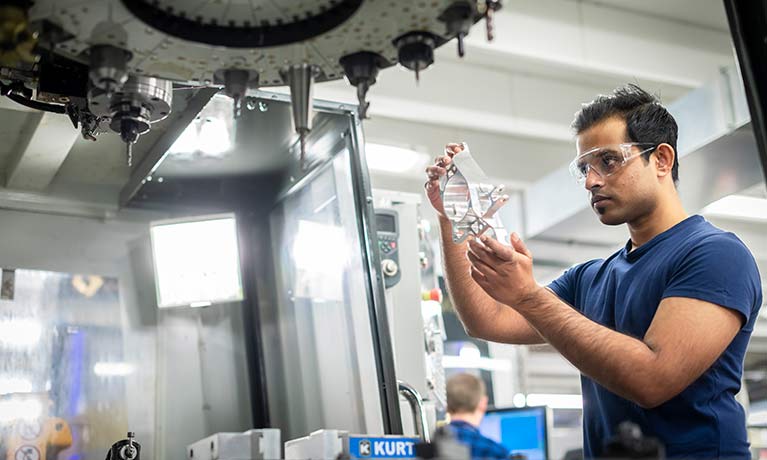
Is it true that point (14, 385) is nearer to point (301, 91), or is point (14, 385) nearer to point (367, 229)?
point (367, 229)

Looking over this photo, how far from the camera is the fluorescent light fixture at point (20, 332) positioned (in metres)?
2.14

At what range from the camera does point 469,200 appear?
155 centimetres

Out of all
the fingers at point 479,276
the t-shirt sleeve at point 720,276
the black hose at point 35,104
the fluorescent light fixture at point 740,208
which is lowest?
the t-shirt sleeve at point 720,276

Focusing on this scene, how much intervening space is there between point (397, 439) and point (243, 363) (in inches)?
51.9

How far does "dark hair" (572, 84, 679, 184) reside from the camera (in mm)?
1592

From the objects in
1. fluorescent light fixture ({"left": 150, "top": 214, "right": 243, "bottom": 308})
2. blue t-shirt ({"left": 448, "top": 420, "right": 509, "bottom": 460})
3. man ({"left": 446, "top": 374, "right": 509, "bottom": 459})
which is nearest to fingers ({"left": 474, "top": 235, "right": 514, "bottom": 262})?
blue t-shirt ({"left": 448, "top": 420, "right": 509, "bottom": 460})

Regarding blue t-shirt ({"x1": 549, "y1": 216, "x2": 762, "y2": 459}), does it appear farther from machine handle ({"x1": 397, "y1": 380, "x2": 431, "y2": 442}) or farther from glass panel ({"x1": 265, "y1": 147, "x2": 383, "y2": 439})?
glass panel ({"x1": 265, "y1": 147, "x2": 383, "y2": 439})

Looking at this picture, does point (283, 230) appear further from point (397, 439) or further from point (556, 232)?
point (556, 232)

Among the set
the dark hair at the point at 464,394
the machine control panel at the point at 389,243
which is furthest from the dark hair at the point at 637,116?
the dark hair at the point at 464,394

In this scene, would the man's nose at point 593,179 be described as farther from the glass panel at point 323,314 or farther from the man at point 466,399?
the man at point 466,399

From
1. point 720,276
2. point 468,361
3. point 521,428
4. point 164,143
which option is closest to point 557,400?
point 468,361

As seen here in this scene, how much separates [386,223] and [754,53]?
4.42 ft

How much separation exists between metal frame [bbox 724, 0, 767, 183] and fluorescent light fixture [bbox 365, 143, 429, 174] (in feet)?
10.0

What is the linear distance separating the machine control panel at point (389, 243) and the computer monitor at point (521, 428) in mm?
1430
